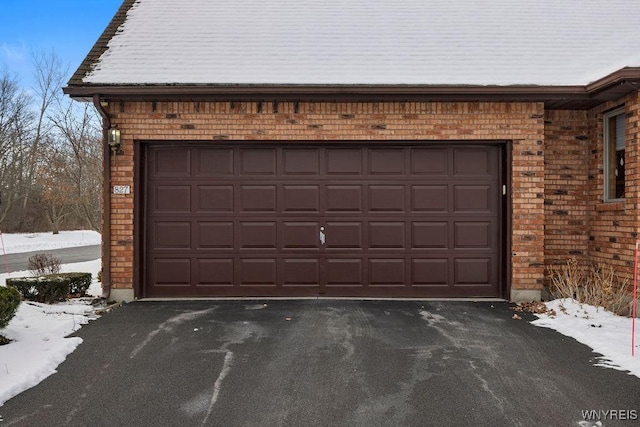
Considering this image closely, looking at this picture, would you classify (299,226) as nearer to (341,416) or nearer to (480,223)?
(480,223)

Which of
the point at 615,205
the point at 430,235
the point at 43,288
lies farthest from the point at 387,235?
the point at 43,288

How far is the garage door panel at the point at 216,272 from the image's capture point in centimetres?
788

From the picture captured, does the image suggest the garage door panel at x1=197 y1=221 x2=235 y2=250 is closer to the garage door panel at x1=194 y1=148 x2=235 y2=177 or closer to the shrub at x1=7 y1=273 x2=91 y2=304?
the garage door panel at x1=194 y1=148 x2=235 y2=177

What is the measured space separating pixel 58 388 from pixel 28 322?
2.30 metres

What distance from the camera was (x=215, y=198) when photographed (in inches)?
312

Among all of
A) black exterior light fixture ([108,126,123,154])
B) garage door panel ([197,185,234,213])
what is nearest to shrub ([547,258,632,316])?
garage door panel ([197,185,234,213])

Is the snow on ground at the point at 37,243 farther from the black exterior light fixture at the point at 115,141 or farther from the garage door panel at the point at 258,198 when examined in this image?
the garage door panel at the point at 258,198

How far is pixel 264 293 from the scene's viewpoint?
7.88 metres

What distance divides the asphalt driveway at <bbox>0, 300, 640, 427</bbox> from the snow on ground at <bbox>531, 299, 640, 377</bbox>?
0.64ft

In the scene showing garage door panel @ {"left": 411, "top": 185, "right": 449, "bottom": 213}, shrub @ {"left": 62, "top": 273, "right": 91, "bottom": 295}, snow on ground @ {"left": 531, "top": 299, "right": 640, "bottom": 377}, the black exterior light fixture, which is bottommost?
snow on ground @ {"left": 531, "top": 299, "right": 640, "bottom": 377}

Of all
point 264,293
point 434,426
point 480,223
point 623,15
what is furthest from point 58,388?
point 623,15

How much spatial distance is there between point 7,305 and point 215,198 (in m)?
3.51

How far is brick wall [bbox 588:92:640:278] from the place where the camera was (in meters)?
6.79

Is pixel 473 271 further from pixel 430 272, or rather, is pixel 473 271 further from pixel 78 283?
pixel 78 283
